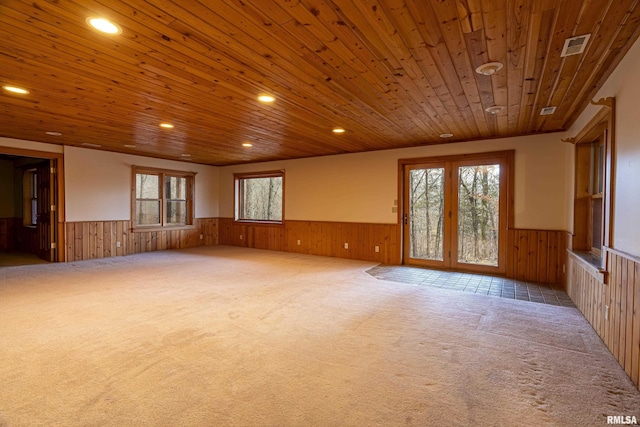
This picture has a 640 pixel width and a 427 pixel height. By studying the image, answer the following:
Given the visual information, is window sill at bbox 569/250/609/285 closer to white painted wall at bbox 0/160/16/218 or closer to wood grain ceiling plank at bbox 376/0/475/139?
wood grain ceiling plank at bbox 376/0/475/139

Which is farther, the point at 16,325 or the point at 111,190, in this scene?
the point at 111,190

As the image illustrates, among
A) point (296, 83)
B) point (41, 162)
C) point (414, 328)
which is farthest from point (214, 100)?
point (41, 162)

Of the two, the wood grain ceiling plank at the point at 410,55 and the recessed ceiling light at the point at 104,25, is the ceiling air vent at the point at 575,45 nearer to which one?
the wood grain ceiling plank at the point at 410,55

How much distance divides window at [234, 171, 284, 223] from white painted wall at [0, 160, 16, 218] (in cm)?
540

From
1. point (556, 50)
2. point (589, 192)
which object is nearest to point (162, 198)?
point (556, 50)

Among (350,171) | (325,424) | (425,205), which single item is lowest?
(325,424)

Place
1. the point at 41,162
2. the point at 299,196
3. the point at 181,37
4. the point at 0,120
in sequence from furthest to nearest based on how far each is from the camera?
A: the point at 299,196 → the point at 41,162 → the point at 0,120 → the point at 181,37

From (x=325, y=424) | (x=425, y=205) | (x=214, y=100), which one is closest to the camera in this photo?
(x=325, y=424)

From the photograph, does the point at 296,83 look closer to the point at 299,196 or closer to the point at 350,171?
the point at 350,171

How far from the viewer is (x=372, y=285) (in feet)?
15.2

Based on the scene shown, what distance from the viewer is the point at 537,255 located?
5.05 meters

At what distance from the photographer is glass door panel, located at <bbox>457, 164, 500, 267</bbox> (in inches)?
215

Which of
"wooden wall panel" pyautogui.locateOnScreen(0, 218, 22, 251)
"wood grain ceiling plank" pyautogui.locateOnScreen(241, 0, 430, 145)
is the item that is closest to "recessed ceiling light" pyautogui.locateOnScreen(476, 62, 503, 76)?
"wood grain ceiling plank" pyautogui.locateOnScreen(241, 0, 430, 145)

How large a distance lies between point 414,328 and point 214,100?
10.4ft
